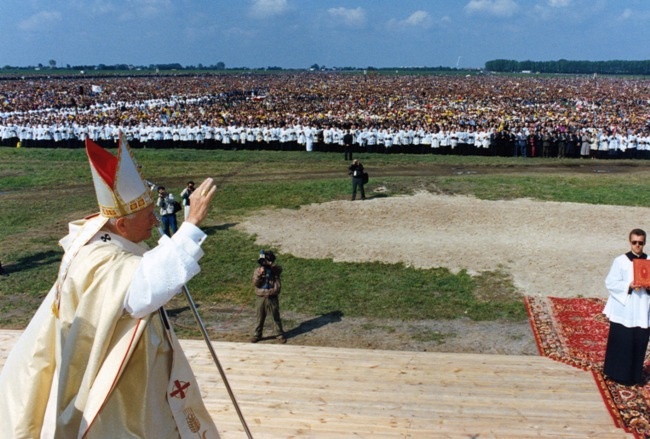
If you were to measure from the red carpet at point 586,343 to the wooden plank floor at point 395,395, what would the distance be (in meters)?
0.21

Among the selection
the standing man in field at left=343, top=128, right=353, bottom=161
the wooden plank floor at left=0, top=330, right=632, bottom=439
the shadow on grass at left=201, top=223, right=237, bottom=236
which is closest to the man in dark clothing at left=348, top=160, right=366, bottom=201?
the shadow on grass at left=201, top=223, right=237, bottom=236

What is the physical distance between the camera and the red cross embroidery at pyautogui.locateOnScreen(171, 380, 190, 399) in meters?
3.33

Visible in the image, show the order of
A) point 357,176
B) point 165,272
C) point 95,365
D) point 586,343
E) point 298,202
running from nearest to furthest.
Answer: point 165,272, point 95,365, point 586,343, point 357,176, point 298,202

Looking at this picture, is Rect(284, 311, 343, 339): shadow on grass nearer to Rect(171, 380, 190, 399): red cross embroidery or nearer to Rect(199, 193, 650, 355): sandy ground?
Rect(199, 193, 650, 355): sandy ground

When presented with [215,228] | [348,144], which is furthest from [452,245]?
[348,144]

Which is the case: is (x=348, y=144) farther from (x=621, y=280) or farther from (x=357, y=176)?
(x=621, y=280)

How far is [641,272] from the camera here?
6.64 meters

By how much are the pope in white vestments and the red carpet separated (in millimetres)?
3995

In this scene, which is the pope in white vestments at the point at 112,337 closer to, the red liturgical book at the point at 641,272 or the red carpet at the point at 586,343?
the red carpet at the point at 586,343

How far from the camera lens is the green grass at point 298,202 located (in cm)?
1081

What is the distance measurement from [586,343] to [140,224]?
7.04m

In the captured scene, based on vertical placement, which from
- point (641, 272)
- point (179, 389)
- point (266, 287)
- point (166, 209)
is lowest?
point (266, 287)

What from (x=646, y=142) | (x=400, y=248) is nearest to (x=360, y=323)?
(x=400, y=248)

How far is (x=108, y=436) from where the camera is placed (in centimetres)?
304
